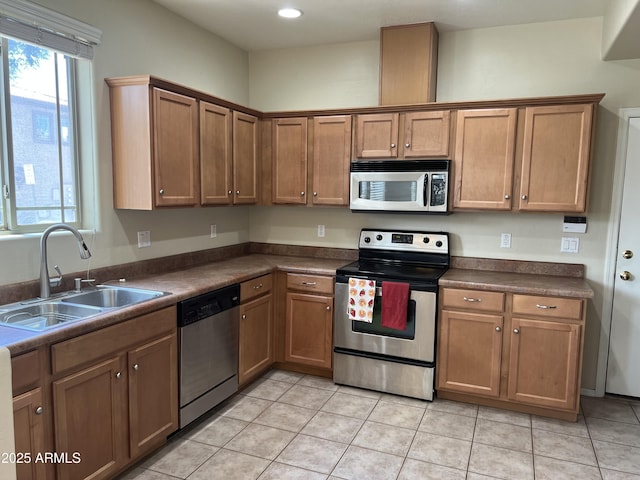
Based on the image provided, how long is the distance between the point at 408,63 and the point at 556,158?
4.25 feet

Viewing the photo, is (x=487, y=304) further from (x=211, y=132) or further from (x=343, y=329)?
(x=211, y=132)

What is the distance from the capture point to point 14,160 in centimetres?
238

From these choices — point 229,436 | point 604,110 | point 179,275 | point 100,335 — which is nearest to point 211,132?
point 179,275

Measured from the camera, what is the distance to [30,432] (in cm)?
178

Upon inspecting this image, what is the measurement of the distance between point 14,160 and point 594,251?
377 cm

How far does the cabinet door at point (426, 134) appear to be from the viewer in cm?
334

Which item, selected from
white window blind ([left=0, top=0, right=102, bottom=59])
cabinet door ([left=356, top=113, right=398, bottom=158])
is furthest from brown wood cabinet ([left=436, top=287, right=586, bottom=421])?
white window blind ([left=0, top=0, right=102, bottom=59])

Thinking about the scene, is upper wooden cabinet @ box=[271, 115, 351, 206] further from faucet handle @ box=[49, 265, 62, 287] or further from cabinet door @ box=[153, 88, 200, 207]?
faucet handle @ box=[49, 265, 62, 287]

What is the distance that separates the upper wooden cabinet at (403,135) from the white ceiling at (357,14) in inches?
27.0

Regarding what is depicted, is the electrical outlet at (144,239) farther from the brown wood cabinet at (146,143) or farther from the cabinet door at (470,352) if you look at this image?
the cabinet door at (470,352)

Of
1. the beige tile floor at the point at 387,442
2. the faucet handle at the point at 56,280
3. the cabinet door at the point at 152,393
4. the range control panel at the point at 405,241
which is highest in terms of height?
the range control panel at the point at 405,241

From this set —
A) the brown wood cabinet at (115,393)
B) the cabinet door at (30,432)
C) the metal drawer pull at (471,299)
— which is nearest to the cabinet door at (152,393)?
the brown wood cabinet at (115,393)

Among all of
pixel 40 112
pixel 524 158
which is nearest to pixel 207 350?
pixel 40 112

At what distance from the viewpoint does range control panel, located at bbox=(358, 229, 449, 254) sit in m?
3.64
